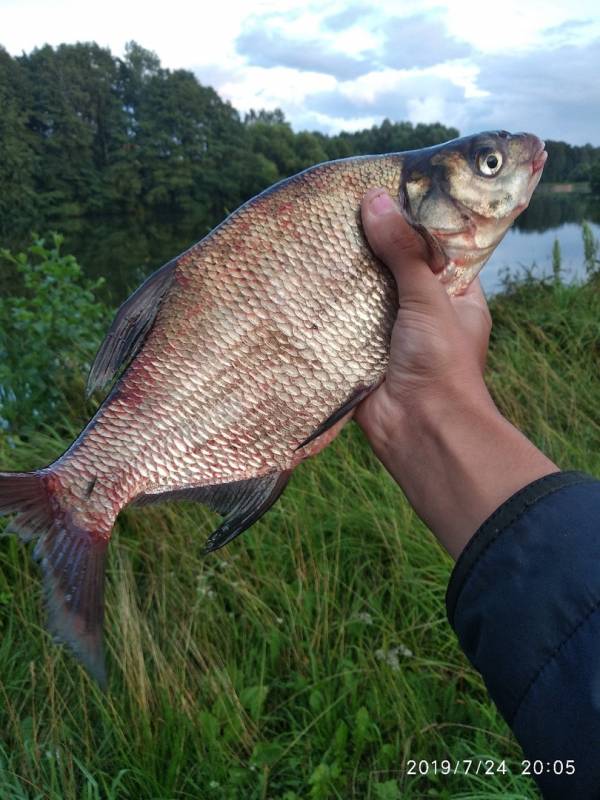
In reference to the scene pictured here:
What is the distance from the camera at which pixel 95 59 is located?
32.3 m

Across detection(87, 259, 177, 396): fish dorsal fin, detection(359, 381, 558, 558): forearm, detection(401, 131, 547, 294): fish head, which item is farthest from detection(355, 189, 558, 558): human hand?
detection(87, 259, 177, 396): fish dorsal fin

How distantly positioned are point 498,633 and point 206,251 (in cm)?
111

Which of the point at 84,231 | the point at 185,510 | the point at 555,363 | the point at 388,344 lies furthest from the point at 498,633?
the point at 84,231

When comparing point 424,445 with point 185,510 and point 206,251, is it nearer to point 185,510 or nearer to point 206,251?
point 206,251

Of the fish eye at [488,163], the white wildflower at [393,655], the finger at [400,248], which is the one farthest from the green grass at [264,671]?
the fish eye at [488,163]

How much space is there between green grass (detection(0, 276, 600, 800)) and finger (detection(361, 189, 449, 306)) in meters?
1.45

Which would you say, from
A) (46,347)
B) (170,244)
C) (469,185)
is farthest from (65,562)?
(170,244)

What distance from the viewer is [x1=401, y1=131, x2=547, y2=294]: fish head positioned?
72.1 inches

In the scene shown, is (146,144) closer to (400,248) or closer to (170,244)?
(170,244)

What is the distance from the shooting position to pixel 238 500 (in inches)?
66.9

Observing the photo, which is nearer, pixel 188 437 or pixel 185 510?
pixel 188 437

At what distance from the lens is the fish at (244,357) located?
154 centimetres

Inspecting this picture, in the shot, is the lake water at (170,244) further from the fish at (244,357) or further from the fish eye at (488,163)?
the fish at (244,357)

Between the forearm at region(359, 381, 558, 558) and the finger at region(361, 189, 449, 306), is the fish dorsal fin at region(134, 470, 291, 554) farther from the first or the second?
the finger at region(361, 189, 449, 306)
